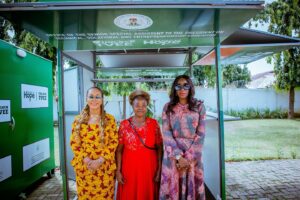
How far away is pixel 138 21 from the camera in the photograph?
8.38 feet

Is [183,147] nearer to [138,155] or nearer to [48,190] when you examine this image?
[138,155]

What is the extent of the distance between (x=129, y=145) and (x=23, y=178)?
232 cm

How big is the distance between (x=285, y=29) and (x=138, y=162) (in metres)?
14.8

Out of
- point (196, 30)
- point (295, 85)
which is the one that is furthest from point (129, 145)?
point (295, 85)

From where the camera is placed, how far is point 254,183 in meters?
4.87

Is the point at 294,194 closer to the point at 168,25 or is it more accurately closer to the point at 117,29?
the point at 168,25

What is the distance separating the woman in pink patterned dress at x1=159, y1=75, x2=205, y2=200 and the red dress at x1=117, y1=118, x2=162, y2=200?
5.5 inches

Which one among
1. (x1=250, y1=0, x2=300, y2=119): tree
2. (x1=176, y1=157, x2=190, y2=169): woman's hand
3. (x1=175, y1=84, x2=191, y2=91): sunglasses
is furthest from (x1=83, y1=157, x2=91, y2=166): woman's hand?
(x1=250, y1=0, x2=300, y2=119): tree

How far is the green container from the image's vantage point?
362 cm

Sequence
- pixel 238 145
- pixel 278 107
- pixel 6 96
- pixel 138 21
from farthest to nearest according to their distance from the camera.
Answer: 1. pixel 278 107
2. pixel 238 145
3. pixel 6 96
4. pixel 138 21

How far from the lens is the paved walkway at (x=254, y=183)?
4.31m

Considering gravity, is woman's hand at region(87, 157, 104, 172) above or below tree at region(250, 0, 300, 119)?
below

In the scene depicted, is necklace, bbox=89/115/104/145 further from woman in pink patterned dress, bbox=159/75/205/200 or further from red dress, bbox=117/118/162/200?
woman in pink patterned dress, bbox=159/75/205/200

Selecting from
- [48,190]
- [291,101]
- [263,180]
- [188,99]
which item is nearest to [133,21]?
[188,99]
